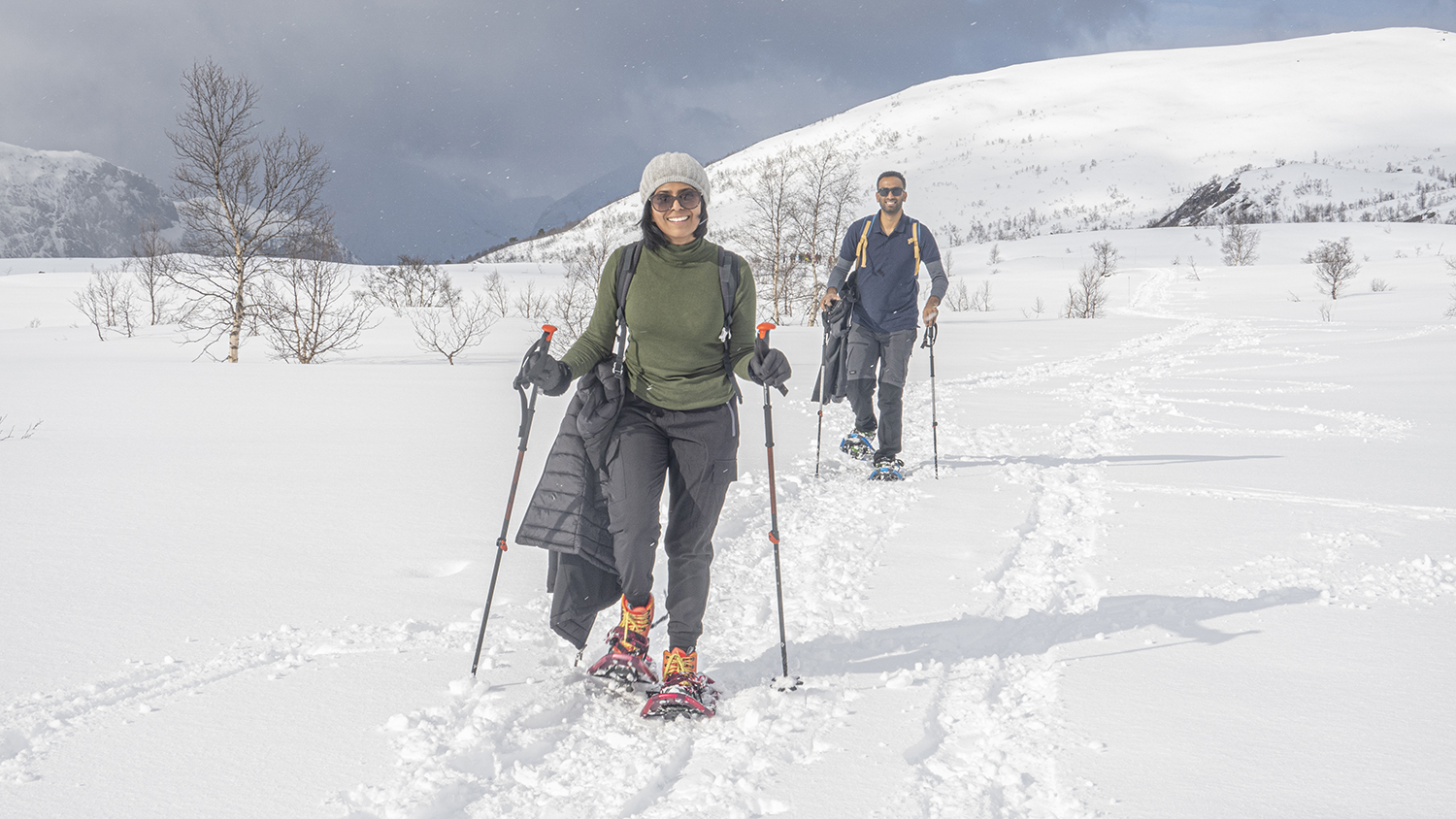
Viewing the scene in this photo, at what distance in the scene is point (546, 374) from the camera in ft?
8.89

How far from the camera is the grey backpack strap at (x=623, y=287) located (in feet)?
9.19

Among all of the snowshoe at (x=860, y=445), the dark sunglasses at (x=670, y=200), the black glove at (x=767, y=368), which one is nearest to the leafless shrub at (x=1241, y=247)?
the snowshoe at (x=860, y=445)

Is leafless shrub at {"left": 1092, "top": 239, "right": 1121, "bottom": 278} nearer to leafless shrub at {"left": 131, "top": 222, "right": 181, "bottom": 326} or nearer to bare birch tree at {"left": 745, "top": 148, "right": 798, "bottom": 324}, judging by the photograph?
bare birch tree at {"left": 745, "top": 148, "right": 798, "bottom": 324}

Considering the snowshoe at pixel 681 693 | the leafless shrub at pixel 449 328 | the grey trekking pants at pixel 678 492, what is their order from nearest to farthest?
1. the snowshoe at pixel 681 693
2. the grey trekking pants at pixel 678 492
3. the leafless shrub at pixel 449 328

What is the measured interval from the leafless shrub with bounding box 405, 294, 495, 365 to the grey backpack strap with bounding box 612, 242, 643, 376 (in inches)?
604

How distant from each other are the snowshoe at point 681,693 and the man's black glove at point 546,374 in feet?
3.44

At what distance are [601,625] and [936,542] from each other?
7.17ft

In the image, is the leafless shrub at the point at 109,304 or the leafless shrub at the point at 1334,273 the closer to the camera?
the leafless shrub at the point at 109,304

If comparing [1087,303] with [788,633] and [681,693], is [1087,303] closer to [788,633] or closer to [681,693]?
[788,633]

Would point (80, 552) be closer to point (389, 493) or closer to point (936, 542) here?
point (389, 493)

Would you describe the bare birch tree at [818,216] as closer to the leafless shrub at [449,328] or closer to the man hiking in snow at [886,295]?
the leafless shrub at [449,328]

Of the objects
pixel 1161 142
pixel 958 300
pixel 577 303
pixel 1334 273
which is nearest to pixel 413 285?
pixel 577 303

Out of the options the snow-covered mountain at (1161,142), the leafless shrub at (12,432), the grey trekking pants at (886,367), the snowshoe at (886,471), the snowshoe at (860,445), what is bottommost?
the snowshoe at (886,471)

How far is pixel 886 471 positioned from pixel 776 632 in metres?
2.96
